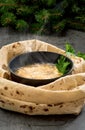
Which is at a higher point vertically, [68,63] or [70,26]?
[68,63]

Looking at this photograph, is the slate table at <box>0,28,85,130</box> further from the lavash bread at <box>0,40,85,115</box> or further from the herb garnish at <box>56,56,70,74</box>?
the herb garnish at <box>56,56,70,74</box>

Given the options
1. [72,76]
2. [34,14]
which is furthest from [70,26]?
[72,76]

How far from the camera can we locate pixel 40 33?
190 centimetres

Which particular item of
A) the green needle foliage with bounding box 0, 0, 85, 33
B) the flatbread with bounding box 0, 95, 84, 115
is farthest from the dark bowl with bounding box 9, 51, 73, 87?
the green needle foliage with bounding box 0, 0, 85, 33

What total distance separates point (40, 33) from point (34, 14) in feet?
0.37

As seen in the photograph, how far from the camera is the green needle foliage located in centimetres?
186

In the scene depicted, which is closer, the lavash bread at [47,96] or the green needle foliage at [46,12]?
the lavash bread at [47,96]

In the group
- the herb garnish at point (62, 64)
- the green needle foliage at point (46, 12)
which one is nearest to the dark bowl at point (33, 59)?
the herb garnish at point (62, 64)

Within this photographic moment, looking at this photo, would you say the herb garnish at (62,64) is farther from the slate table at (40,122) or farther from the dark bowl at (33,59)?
the slate table at (40,122)

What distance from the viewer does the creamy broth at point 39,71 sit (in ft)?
4.11

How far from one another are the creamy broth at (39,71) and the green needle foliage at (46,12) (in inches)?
21.7

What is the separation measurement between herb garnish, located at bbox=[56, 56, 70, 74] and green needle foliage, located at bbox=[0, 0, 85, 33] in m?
0.57

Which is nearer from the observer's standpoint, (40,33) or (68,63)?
(68,63)

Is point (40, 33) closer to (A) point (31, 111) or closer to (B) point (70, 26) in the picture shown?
(B) point (70, 26)
